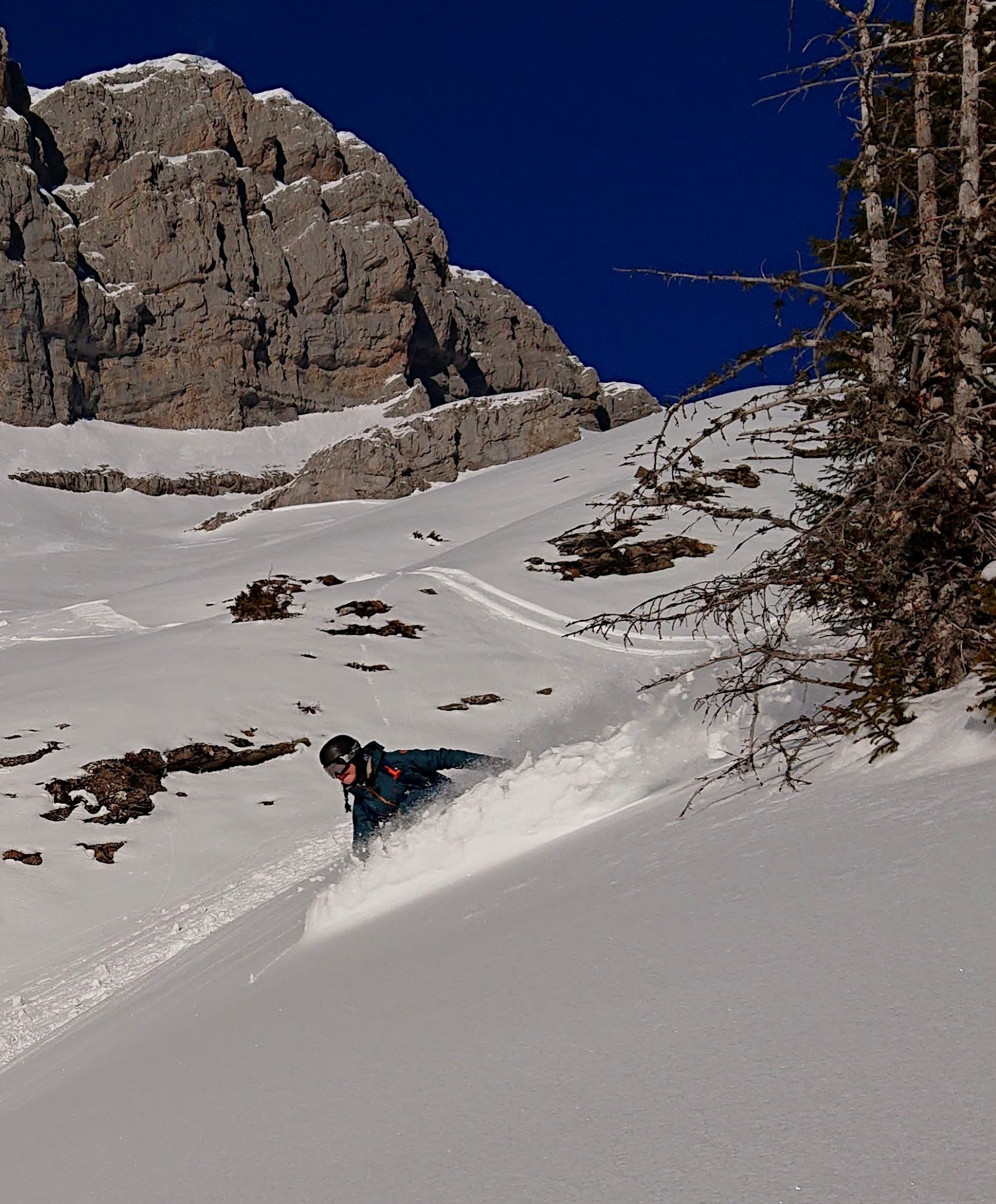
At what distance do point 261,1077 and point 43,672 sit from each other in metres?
17.6

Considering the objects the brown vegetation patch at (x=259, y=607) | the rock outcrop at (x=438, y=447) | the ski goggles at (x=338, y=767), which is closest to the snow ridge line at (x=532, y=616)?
the brown vegetation patch at (x=259, y=607)

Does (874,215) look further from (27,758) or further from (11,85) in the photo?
(11,85)

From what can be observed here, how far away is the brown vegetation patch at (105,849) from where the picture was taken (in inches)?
466

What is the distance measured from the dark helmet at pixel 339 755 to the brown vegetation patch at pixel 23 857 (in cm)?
575

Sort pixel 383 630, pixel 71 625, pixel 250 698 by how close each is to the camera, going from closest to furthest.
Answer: pixel 250 698, pixel 383 630, pixel 71 625

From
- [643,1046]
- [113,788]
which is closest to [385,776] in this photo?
[643,1046]

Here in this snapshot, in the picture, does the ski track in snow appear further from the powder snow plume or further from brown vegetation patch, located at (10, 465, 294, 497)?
brown vegetation patch, located at (10, 465, 294, 497)

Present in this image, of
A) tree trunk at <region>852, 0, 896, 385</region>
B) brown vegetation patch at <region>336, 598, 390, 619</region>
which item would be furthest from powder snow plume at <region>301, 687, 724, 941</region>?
brown vegetation patch at <region>336, 598, 390, 619</region>

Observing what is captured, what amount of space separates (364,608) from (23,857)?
471 inches

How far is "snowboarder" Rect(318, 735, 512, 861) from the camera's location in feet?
24.7

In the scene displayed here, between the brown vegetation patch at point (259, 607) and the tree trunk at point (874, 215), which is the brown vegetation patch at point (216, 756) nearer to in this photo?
the brown vegetation patch at point (259, 607)

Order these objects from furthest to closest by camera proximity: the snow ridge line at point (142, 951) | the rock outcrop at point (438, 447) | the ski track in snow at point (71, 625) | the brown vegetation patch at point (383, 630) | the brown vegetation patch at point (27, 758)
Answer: the rock outcrop at point (438, 447) → the ski track in snow at point (71, 625) → the brown vegetation patch at point (383, 630) → the brown vegetation patch at point (27, 758) → the snow ridge line at point (142, 951)

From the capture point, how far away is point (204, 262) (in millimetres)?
103125

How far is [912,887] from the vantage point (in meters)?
2.63
